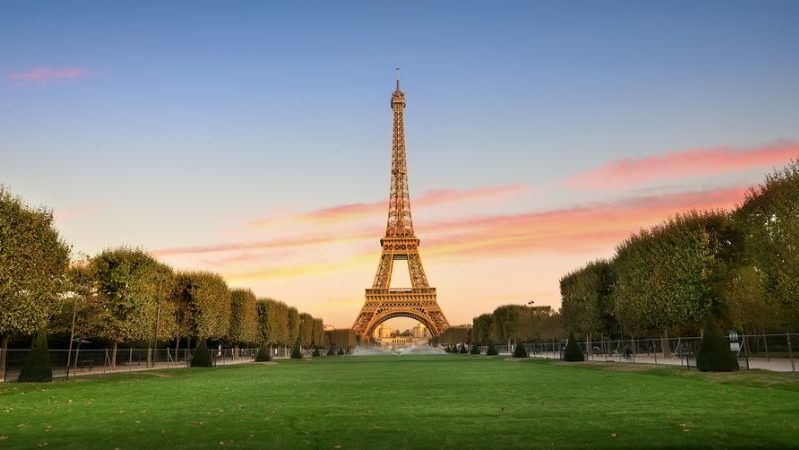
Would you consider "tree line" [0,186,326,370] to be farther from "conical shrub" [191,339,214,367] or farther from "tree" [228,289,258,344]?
"conical shrub" [191,339,214,367]

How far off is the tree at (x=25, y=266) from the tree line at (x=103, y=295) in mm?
47

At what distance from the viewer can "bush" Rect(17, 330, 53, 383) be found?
3102 centimetres

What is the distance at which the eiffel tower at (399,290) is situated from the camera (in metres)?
110

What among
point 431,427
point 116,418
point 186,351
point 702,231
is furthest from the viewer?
point 186,351

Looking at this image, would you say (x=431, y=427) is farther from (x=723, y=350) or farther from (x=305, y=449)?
(x=723, y=350)

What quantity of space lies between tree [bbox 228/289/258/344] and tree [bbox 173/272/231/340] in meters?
9.76

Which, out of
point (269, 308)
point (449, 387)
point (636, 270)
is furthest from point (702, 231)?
point (269, 308)

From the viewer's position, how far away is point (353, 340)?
6038 inches

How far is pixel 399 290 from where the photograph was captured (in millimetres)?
113125

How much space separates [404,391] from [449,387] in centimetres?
231

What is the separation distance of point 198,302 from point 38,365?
3048cm

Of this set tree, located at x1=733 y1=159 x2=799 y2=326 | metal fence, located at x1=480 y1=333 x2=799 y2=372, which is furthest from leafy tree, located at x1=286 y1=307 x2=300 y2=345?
tree, located at x1=733 y1=159 x2=799 y2=326

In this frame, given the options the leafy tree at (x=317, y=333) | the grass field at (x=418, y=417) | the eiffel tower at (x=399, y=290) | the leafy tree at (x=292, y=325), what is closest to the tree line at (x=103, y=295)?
the grass field at (x=418, y=417)

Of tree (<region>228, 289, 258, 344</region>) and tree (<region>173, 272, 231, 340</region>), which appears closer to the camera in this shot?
tree (<region>173, 272, 231, 340</region>)
